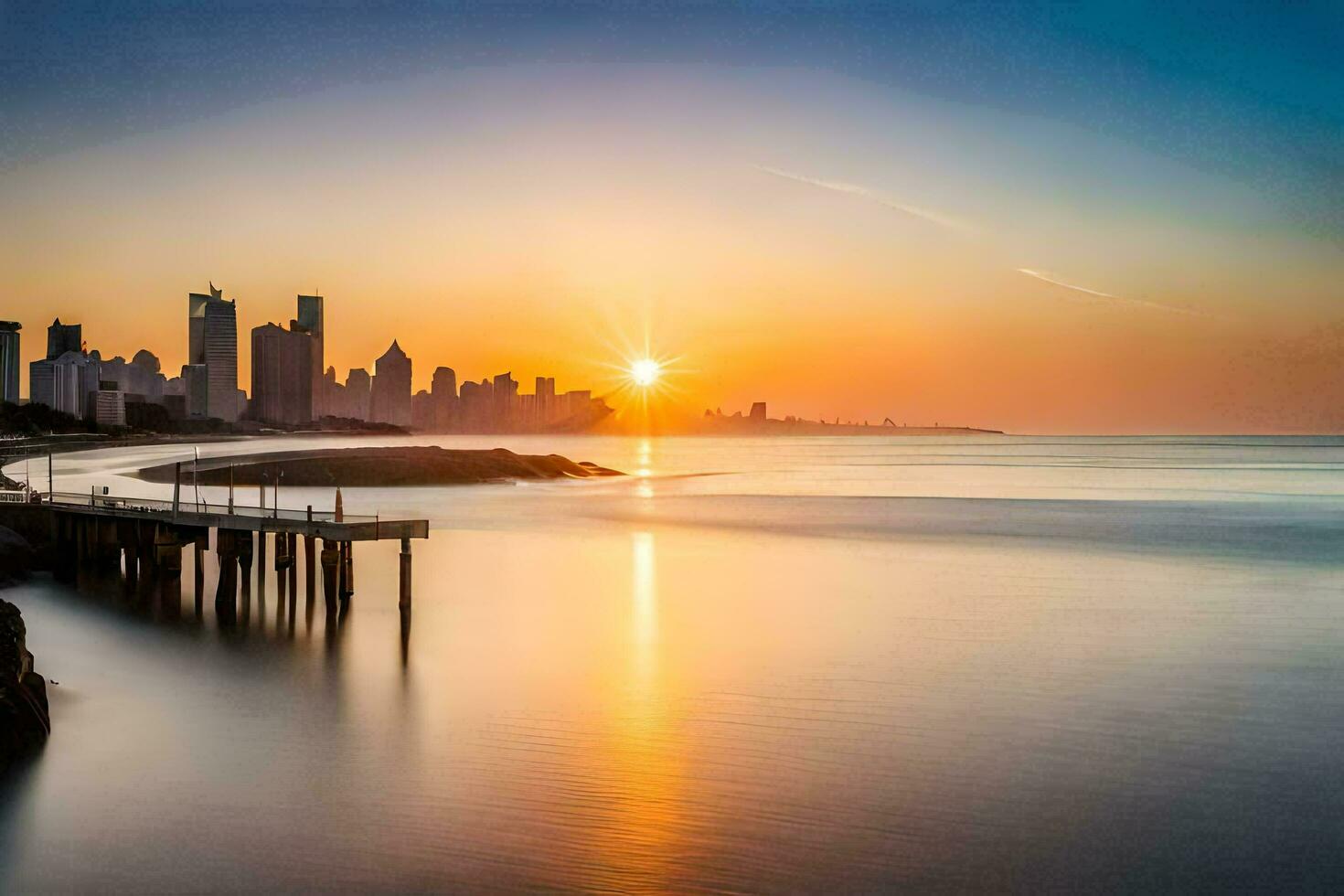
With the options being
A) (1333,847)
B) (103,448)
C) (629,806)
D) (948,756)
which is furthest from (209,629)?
(103,448)

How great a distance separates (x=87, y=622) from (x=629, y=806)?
843 inches

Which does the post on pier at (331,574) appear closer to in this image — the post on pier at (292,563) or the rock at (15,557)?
the post on pier at (292,563)

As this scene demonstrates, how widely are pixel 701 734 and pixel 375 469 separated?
3120 inches

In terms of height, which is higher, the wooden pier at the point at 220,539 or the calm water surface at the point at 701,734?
the wooden pier at the point at 220,539

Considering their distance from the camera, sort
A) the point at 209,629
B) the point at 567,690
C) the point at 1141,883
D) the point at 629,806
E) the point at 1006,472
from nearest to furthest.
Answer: the point at 1141,883 < the point at 629,806 < the point at 567,690 < the point at 209,629 < the point at 1006,472

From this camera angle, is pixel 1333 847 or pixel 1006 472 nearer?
pixel 1333 847

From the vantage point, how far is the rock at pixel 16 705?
18219 mm

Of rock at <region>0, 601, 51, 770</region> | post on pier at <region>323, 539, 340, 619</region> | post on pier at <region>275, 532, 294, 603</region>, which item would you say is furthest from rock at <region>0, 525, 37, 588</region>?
rock at <region>0, 601, 51, 770</region>

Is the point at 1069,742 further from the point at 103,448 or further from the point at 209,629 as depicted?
the point at 103,448

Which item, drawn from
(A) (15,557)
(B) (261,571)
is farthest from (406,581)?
(A) (15,557)

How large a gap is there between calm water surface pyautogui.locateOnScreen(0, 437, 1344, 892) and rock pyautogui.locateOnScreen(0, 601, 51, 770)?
84 centimetres

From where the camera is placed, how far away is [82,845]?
589 inches

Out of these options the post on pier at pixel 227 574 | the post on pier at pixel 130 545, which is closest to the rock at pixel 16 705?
the post on pier at pixel 227 574

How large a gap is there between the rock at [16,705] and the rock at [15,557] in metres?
22.1
